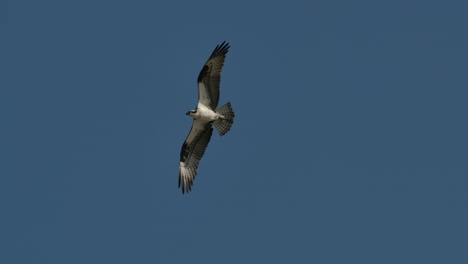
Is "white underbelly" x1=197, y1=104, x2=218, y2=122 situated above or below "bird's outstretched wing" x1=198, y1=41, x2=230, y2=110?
below

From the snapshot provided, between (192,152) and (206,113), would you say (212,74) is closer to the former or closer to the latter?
(206,113)

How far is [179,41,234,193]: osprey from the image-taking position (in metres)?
22.5

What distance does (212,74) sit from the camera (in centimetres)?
2253

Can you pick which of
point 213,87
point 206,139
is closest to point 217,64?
point 213,87

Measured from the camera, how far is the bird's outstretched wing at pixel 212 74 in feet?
73.8

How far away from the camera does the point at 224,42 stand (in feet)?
74.3

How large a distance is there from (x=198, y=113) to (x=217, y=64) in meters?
1.42

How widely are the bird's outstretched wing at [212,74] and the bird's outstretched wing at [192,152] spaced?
1148 millimetres

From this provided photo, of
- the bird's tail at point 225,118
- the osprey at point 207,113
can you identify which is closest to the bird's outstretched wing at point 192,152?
the osprey at point 207,113

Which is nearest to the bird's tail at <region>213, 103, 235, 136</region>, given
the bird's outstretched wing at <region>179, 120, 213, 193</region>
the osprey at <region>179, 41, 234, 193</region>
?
the osprey at <region>179, 41, 234, 193</region>

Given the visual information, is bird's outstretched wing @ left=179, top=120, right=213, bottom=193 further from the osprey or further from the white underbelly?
the white underbelly

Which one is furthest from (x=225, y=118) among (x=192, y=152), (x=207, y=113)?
(x=192, y=152)

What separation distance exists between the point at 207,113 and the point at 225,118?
20.6 inches

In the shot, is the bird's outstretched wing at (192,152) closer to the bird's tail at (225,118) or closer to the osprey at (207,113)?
the osprey at (207,113)
